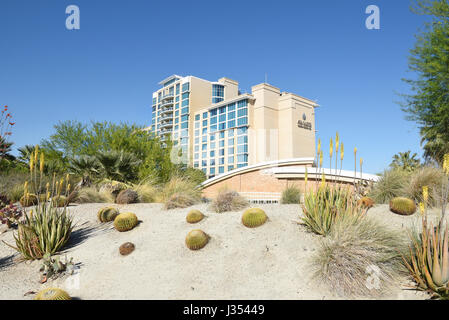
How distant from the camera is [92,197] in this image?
39.5 ft

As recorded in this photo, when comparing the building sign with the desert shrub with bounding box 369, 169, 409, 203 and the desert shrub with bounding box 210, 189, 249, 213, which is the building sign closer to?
the desert shrub with bounding box 369, 169, 409, 203

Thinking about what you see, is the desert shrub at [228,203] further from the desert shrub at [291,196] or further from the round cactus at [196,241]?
the desert shrub at [291,196]

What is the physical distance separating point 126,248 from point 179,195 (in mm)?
3670

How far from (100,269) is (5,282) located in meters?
1.80

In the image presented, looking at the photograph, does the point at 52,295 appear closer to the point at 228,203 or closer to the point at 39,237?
the point at 39,237

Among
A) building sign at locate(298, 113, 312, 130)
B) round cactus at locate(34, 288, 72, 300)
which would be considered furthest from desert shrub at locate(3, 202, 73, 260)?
building sign at locate(298, 113, 312, 130)

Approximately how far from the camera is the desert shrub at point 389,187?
966 centimetres

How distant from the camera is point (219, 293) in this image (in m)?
4.83

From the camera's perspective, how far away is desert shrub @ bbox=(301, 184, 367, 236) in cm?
590

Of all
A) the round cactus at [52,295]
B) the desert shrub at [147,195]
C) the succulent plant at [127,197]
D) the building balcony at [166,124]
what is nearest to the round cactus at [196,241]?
the round cactus at [52,295]
